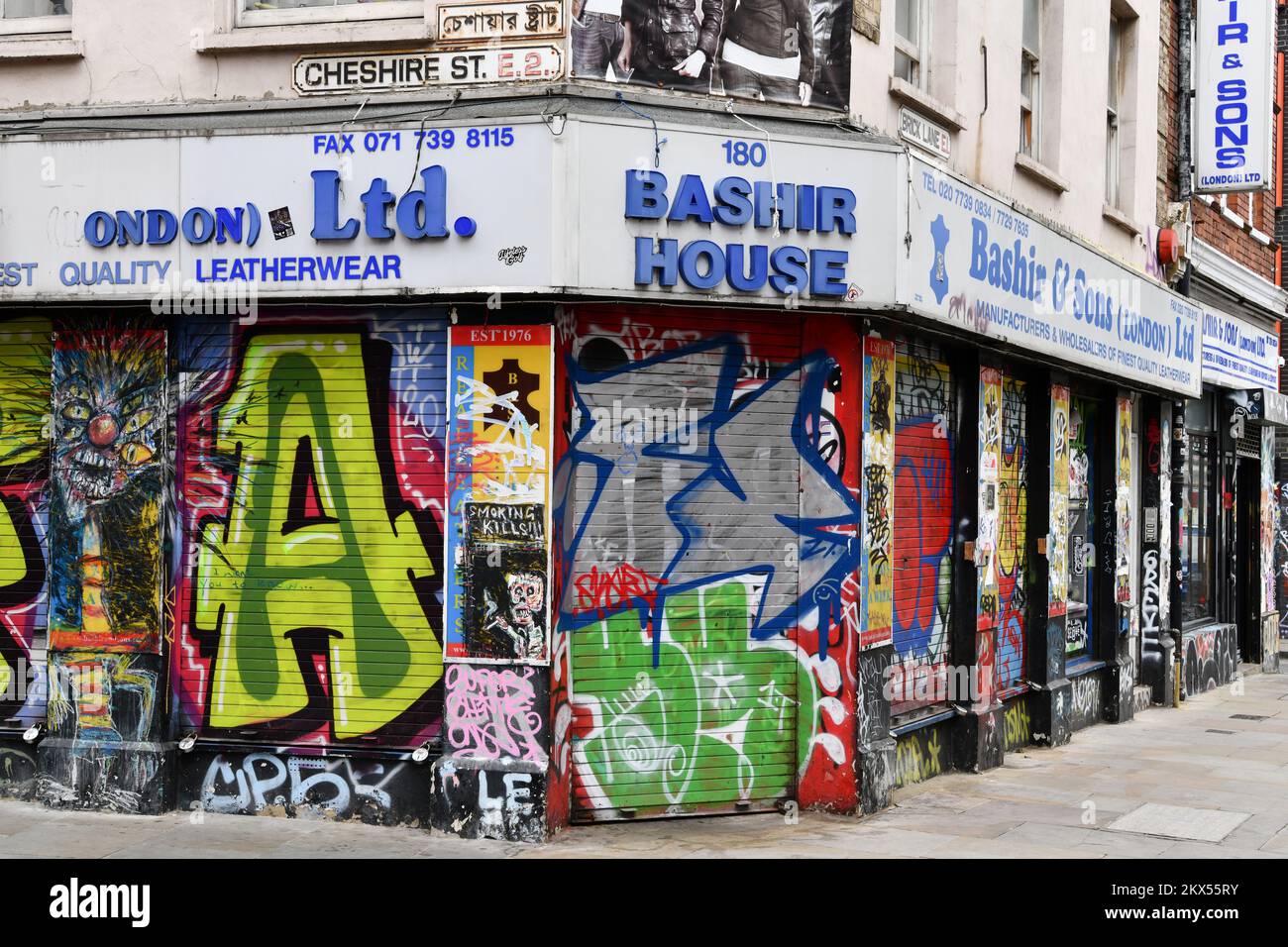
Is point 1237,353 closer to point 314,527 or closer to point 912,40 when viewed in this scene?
point 912,40

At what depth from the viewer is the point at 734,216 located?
27.5 ft

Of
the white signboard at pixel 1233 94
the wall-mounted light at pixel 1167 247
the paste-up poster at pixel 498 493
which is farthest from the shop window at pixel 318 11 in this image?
the white signboard at pixel 1233 94

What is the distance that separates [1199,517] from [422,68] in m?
12.8

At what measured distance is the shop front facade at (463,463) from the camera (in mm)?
8250

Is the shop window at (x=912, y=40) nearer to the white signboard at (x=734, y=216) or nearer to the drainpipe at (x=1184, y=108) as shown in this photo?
the white signboard at (x=734, y=216)

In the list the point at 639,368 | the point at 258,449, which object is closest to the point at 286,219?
the point at 258,449

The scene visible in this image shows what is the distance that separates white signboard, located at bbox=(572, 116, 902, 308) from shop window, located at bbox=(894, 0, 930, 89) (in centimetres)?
211

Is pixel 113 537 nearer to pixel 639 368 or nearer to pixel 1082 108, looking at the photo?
pixel 639 368

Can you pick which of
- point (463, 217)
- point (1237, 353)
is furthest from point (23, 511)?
point (1237, 353)

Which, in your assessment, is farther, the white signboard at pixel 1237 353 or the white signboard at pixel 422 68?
the white signboard at pixel 1237 353

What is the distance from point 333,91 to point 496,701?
12.3 feet

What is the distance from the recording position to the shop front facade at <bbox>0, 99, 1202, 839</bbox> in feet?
27.1

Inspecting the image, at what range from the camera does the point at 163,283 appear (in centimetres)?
855

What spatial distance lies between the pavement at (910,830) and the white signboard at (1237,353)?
6.88m
